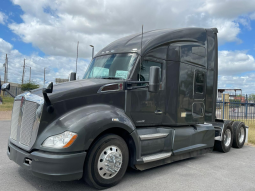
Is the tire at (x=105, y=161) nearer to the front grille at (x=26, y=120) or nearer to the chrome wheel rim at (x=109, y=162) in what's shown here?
the chrome wheel rim at (x=109, y=162)

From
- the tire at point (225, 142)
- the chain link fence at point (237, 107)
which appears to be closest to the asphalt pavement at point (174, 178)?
the tire at point (225, 142)

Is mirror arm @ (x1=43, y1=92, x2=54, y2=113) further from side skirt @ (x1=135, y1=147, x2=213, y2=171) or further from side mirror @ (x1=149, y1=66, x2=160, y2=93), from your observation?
side skirt @ (x1=135, y1=147, x2=213, y2=171)

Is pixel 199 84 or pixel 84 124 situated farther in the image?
pixel 199 84

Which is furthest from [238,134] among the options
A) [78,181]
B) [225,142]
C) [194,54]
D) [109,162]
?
[78,181]

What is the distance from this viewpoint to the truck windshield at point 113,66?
4844mm

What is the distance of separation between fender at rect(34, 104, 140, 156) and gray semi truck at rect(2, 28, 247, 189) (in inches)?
0.6

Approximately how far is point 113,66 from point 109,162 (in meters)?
2.08

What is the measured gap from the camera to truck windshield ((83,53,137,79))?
4844 millimetres

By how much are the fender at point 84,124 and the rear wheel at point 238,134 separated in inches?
207

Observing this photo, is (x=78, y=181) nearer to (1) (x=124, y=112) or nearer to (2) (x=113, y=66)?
(1) (x=124, y=112)

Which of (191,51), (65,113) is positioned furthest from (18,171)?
(191,51)

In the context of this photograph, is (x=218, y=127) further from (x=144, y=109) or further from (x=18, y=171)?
(x=18, y=171)

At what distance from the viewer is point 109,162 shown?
13.0 ft

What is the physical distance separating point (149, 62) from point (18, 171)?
11.3ft
